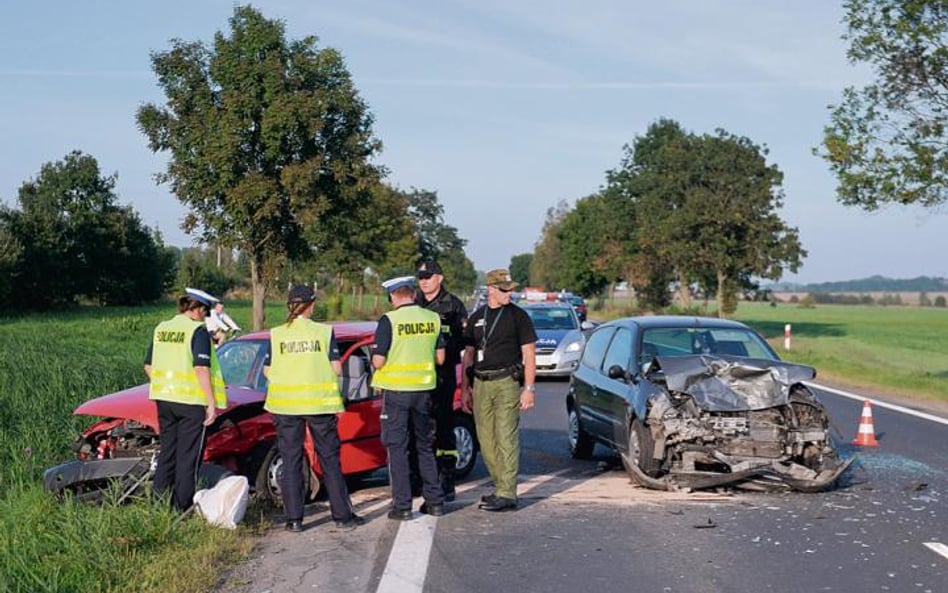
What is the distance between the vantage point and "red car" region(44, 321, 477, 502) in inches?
317

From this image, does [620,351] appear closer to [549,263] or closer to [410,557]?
[410,557]

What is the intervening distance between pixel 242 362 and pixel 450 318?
6.37 feet

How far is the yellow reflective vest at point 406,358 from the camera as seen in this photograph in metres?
8.25

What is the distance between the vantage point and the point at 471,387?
927 cm

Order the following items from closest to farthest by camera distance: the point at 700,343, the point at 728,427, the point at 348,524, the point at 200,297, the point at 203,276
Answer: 1. the point at 348,524
2. the point at 200,297
3. the point at 728,427
4. the point at 700,343
5. the point at 203,276

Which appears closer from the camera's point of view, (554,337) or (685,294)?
(554,337)

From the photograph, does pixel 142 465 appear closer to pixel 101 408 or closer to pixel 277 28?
pixel 101 408

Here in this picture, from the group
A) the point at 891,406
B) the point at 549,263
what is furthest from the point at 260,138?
the point at 549,263

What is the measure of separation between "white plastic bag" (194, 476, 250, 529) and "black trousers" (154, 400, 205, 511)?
0.49 ft

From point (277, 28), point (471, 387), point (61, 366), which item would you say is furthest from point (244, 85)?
point (471, 387)

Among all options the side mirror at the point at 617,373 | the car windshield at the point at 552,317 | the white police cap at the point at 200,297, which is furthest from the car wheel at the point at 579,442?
the car windshield at the point at 552,317

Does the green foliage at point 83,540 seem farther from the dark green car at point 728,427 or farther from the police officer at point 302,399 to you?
the dark green car at point 728,427

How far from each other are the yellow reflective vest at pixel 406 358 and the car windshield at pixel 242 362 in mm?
1515

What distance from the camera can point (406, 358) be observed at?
8.26m
